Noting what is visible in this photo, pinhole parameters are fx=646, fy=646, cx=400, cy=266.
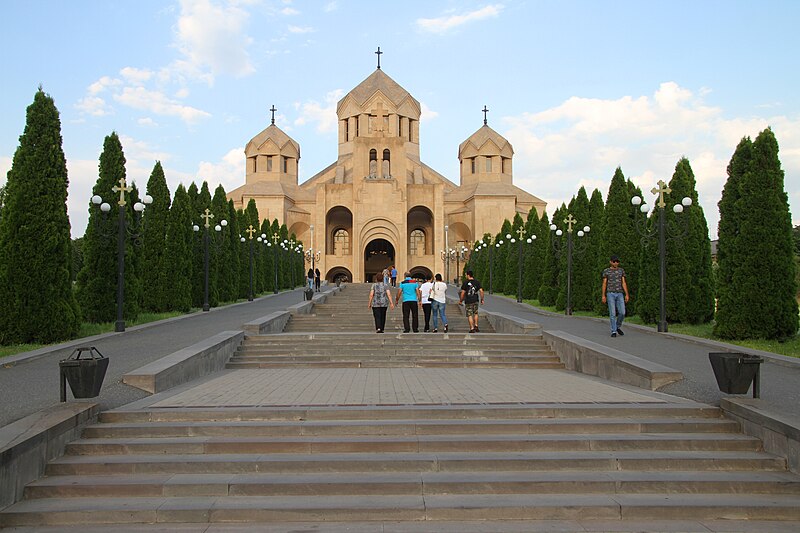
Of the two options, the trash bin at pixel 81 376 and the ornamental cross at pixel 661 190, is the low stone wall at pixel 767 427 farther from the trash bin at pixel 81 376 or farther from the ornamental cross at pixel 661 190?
the ornamental cross at pixel 661 190

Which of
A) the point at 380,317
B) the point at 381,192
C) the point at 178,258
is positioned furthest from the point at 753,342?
the point at 381,192

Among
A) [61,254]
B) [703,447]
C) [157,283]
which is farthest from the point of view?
[157,283]

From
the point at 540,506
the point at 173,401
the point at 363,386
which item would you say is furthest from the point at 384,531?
the point at 363,386

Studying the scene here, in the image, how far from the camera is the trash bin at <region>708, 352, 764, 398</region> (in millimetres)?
5771

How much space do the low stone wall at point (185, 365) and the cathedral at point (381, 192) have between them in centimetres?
3933

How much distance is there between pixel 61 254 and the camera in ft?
39.9

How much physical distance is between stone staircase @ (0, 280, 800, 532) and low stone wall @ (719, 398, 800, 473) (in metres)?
0.08

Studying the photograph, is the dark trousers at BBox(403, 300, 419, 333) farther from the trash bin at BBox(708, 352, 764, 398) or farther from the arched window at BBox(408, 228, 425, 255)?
the arched window at BBox(408, 228, 425, 255)

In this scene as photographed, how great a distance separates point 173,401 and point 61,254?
23.8 feet

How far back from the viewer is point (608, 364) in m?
8.42

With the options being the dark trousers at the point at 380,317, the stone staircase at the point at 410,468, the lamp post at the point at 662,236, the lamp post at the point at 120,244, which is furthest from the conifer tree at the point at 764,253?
the lamp post at the point at 120,244

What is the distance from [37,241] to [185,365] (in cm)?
576

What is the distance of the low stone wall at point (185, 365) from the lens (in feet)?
22.9

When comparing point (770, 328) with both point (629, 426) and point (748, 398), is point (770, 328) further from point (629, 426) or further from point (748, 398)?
point (629, 426)
